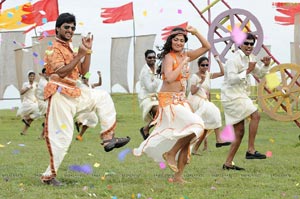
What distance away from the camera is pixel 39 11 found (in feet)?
45.6

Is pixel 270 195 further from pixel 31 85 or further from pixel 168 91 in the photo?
pixel 31 85

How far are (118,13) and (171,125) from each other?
50.3ft

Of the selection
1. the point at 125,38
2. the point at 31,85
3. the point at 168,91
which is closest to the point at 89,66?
the point at 168,91

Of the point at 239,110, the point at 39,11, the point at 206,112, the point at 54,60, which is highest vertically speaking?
the point at 39,11

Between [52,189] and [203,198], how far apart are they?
1247 mm

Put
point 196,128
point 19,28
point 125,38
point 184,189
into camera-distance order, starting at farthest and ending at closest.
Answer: point 125,38 → point 19,28 → point 196,128 → point 184,189

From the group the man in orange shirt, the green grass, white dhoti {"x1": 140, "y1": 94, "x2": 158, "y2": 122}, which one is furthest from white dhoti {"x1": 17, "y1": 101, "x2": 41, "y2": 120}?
the man in orange shirt

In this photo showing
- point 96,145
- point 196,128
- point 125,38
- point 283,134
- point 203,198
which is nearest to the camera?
point 203,198

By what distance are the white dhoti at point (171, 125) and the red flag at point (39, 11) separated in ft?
27.1

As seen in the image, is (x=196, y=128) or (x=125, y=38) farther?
(x=125, y=38)

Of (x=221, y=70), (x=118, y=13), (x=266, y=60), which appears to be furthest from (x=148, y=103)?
(x=118, y=13)

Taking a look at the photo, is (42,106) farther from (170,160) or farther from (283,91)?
(170,160)

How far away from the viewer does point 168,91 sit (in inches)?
229

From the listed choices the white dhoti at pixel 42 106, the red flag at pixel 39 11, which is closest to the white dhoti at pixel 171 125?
the white dhoti at pixel 42 106
